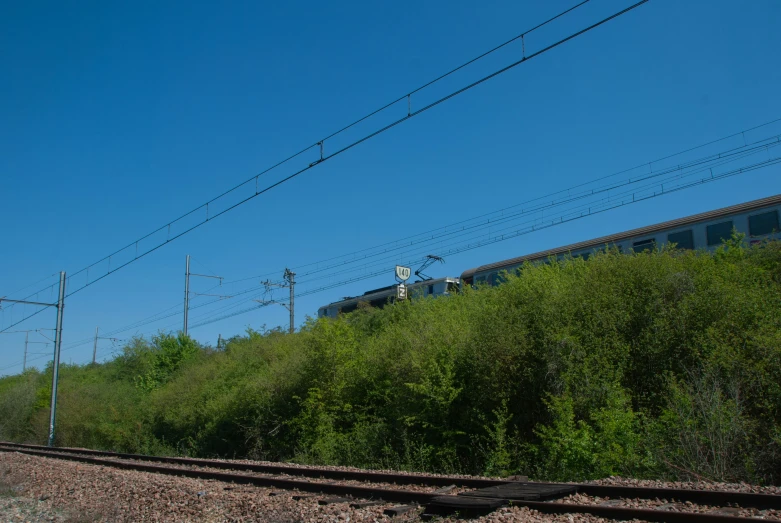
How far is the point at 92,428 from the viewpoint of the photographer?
36500 mm

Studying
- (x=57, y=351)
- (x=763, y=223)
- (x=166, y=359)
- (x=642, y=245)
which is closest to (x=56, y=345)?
(x=57, y=351)

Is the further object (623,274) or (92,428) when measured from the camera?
(92,428)

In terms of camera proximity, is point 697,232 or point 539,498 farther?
point 697,232

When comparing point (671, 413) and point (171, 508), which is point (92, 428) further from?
point (671, 413)

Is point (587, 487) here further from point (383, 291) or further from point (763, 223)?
point (383, 291)

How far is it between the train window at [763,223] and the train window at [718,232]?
101 centimetres

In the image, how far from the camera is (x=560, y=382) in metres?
14.5

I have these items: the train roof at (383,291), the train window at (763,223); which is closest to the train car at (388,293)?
the train roof at (383,291)

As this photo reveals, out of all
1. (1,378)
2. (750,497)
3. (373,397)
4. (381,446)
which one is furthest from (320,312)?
(1,378)

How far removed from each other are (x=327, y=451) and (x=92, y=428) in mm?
24165

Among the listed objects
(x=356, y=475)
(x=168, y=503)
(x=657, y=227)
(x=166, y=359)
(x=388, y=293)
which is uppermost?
(x=657, y=227)

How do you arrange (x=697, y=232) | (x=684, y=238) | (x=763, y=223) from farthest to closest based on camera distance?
(x=684, y=238), (x=697, y=232), (x=763, y=223)

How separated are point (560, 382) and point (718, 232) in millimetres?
15087

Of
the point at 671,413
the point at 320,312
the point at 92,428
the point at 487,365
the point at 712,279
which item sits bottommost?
the point at 92,428
